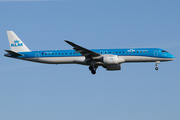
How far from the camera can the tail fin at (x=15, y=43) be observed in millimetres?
57388

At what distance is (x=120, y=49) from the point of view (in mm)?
52500

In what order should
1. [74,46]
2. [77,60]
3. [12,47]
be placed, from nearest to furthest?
[74,46], [77,60], [12,47]

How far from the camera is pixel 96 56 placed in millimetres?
51625

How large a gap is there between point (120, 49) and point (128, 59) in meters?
2.24

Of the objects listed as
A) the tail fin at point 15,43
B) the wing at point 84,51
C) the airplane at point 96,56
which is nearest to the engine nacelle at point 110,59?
the airplane at point 96,56

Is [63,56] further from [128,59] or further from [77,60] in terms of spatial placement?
[128,59]

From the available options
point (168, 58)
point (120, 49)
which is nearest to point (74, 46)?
point (120, 49)

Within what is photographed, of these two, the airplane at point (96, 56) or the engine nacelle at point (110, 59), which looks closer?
the engine nacelle at point (110, 59)

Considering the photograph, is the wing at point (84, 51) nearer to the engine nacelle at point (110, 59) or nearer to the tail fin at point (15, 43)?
the engine nacelle at point (110, 59)

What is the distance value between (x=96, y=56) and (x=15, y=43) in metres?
16.4

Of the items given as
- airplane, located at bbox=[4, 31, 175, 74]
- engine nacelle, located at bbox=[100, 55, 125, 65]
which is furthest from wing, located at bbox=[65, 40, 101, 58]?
engine nacelle, located at bbox=[100, 55, 125, 65]

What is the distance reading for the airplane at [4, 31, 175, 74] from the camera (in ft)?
167

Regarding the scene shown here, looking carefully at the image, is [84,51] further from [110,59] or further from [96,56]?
[110,59]

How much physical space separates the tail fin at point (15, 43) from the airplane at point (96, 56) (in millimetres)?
1606
